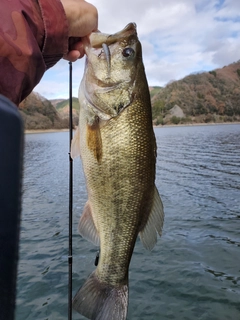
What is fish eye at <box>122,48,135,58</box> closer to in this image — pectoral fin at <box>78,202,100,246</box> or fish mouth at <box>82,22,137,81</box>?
fish mouth at <box>82,22,137,81</box>

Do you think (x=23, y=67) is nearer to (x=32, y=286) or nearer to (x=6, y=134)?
(x=6, y=134)

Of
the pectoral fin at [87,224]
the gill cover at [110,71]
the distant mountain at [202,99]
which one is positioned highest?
the distant mountain at [202,99]

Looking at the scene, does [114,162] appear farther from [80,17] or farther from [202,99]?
[202,99]

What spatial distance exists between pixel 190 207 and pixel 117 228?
9725 millimetres

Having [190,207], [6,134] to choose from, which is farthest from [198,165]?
[6,134]

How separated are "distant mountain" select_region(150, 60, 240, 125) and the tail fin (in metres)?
104

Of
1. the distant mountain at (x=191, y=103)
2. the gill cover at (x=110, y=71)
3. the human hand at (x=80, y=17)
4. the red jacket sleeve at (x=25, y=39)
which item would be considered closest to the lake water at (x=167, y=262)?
the gill cover at (x=110, y=71)

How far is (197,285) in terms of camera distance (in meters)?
6.31

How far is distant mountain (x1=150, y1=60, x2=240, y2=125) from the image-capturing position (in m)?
108

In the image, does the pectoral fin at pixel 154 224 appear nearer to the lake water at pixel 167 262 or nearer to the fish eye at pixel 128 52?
the fish eye at pixel 128 52

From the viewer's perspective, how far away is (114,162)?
223cm

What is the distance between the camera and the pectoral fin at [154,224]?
240 cm

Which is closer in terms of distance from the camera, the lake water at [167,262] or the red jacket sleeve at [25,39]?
the red jacket sleeve at [25,39]

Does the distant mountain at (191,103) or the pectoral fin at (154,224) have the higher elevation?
the distant mountain at (191,103)
